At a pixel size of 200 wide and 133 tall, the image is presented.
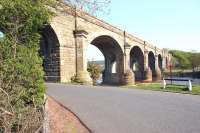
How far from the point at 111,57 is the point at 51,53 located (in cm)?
2163

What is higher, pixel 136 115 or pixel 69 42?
pixel 69 42

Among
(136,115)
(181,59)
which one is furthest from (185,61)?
(136,115)

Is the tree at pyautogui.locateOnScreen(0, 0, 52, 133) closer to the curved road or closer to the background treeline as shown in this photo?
the curved road

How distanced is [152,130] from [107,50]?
3828 cm

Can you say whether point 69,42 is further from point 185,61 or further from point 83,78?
point 185,61

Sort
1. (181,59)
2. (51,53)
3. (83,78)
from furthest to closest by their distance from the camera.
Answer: (181,59) < (83,78) < (51,53)

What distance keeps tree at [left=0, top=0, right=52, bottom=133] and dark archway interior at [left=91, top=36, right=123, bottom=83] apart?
30272 mm

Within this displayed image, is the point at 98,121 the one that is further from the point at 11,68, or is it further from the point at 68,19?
the point at 68,19

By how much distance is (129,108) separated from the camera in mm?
11258

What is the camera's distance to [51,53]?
84.4 ft

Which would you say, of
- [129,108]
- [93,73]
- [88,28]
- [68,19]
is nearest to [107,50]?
[93,73]

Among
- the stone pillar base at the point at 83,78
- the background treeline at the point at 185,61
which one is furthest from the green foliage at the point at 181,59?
the stone pillar base at the point at 83,78

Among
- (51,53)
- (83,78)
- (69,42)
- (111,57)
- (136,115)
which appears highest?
(69,42)

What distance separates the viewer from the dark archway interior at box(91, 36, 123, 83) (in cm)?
4255
